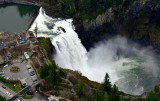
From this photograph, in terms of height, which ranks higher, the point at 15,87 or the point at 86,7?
the point at 86,7

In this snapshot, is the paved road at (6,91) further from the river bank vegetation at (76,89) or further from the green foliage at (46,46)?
the green foliage at (46,46)

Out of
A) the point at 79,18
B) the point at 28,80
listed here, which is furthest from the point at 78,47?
the point at 28,80

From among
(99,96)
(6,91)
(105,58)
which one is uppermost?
(105,58)

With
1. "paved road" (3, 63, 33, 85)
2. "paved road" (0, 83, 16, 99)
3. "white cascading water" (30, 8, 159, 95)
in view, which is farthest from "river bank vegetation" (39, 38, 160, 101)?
"white cascading water" (30, 8, 159, 95)

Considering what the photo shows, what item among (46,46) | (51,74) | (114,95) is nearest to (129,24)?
(46,46)

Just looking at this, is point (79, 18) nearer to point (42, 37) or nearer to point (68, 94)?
point (42, 37)

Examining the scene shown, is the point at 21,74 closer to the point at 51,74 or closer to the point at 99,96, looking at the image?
the point at 51,74
